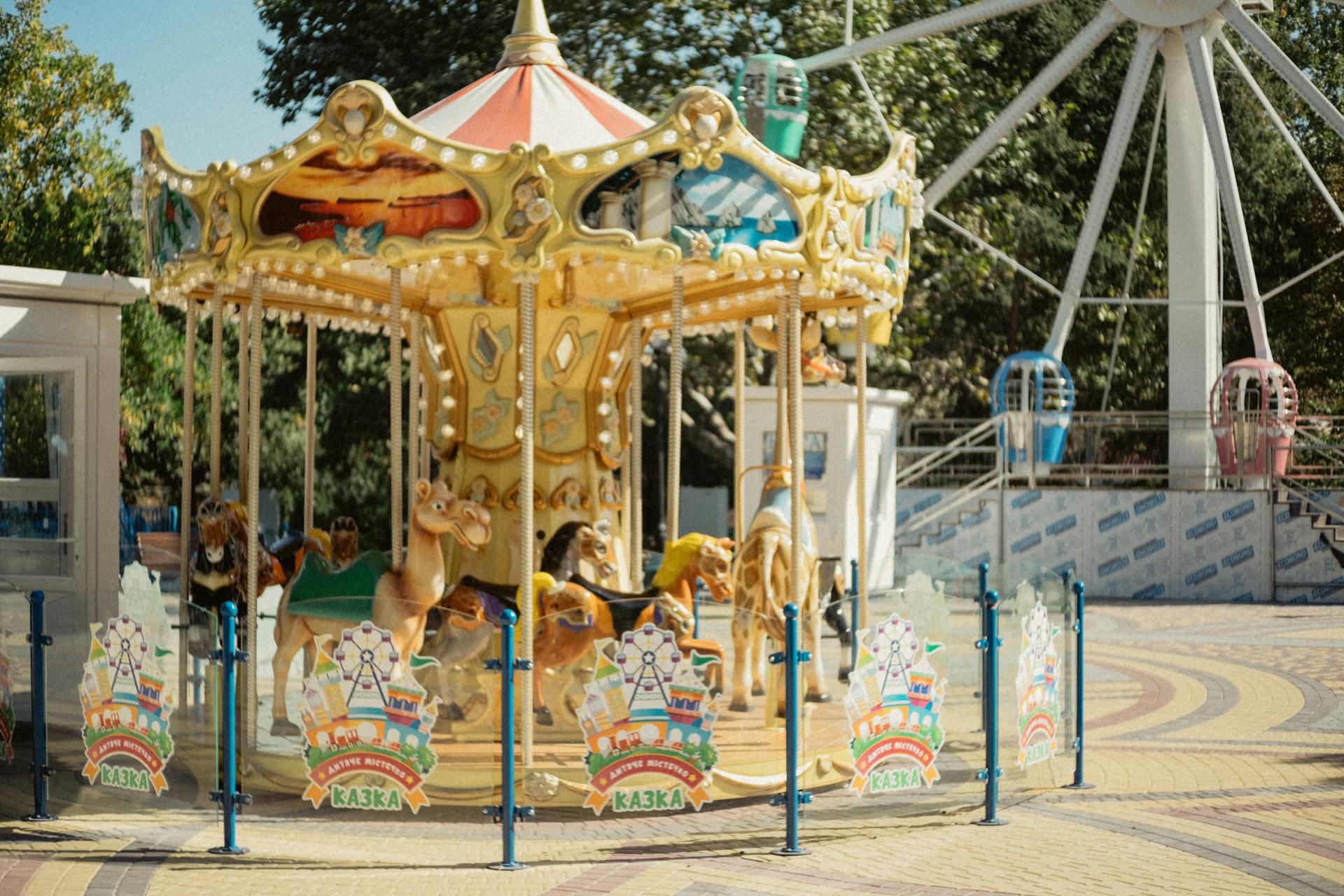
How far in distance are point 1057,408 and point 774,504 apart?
1653 cm

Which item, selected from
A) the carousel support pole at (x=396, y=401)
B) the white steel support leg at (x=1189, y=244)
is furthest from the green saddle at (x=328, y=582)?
the white steel support leg at (x=1189, y=244)

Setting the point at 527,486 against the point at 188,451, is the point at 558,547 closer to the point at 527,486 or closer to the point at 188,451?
the point at 527,486

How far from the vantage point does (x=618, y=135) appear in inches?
447

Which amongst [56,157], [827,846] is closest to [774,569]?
[827,846]

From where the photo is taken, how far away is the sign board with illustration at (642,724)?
27.0 feet

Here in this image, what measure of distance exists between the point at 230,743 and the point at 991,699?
162 inches

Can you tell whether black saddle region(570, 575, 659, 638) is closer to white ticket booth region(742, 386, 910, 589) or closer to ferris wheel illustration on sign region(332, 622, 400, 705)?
ferris wheel illustration on sign region(332, 622, 400, 705)

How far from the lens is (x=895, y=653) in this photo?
8.67 m

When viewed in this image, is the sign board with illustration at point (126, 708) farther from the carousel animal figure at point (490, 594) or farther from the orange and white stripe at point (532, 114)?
the orange and white stripe at point (532, 114)

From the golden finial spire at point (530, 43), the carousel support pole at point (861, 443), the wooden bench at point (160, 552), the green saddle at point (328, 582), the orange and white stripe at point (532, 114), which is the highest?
the golden finial spire at point (530, 43)

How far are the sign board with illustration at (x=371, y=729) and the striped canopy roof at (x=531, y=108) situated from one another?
3947 millimetres

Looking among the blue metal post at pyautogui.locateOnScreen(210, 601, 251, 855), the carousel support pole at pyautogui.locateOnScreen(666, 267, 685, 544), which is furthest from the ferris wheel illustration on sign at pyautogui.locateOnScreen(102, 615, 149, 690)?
the carousel support pole at pyautogui.locateOnScreen(666, 267, 685, 544)

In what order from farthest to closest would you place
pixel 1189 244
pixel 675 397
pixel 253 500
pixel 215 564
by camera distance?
pixel 1189 244, pixel 215 564, pixel 675 397, pixel 253 500

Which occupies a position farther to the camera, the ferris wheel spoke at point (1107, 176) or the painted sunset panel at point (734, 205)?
the ferris wheel spoke at point (1107, 176)
